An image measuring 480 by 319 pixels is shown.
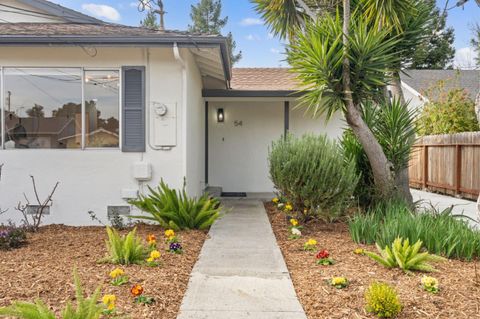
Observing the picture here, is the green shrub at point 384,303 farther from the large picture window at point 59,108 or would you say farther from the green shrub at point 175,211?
the large picture window at point 59,108

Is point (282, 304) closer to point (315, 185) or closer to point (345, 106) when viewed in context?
point (315, 185)

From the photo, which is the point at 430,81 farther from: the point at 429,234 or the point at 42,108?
the point at 42,108

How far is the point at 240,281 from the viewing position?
13.3 ft

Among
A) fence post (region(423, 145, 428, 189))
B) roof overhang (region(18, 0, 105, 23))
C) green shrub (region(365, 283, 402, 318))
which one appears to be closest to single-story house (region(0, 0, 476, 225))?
roof overhang (region(18, 0, 105, 23))

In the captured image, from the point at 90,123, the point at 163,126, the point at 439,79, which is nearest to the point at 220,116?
the point at 163,126

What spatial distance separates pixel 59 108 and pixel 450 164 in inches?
428

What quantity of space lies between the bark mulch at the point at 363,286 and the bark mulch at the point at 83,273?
3.99 feet

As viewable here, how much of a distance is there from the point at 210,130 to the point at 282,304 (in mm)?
7840

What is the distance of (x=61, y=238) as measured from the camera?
5.89 m

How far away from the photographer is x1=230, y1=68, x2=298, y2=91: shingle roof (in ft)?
33.1

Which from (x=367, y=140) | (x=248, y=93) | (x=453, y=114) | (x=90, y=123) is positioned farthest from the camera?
(x=453, y=114)

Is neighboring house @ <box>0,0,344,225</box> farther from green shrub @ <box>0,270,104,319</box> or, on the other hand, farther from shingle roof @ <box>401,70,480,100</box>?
shingle roof @ <box>401,70,480,100</box>

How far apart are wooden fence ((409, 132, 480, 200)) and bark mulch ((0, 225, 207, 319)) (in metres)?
7.21

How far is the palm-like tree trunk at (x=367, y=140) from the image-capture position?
22.0ft
